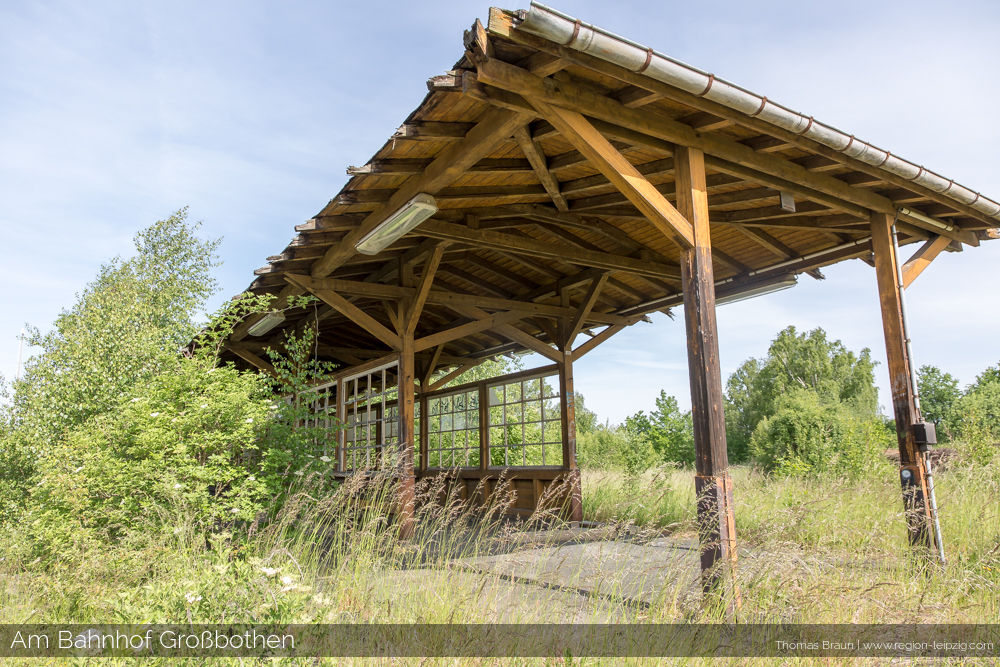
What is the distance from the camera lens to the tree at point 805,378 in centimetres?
2622

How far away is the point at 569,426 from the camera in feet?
25.1

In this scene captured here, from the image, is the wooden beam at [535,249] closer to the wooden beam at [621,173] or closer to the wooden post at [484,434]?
the wooden beam at [621,173]

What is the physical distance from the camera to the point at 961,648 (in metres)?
2.85

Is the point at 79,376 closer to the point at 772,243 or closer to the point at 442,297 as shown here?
the point at 442,297

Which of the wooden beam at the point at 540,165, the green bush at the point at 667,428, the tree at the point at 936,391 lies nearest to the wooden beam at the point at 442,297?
the wooden beam at the point at 540,165

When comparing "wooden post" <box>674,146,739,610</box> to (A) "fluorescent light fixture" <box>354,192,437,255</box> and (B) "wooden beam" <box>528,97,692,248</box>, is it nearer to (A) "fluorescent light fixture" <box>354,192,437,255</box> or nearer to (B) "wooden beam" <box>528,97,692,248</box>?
(B) "wooden beam" <box>528,97,692,248</box>

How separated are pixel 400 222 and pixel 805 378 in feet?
86.8

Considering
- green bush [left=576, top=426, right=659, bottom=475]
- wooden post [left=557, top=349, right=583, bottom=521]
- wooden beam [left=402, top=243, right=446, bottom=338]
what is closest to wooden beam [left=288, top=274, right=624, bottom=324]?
wooden beam [left=402, top=243, right=446, bottom=338]

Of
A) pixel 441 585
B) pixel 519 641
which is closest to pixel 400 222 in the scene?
pixel 441 585

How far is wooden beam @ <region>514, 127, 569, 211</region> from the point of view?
4414 mm

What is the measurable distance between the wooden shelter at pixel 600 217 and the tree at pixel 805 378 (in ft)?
67.7

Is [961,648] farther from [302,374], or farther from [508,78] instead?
[302,374]

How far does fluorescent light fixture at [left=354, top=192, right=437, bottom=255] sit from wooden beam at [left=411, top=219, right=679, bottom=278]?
43 cm

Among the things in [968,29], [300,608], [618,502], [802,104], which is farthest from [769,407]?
[300,608]
